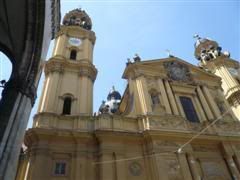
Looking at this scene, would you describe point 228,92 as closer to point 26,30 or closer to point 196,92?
point 196,92

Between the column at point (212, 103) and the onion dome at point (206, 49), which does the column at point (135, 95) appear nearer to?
the column at point (212, 103)

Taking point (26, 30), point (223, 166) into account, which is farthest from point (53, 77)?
point (223, 166)

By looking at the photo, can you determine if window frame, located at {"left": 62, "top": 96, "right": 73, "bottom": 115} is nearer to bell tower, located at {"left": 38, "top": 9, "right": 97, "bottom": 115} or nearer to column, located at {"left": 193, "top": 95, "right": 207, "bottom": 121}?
bell tower, located at {"left": 38, "top": 9, "right": 97, "bottom": 115}

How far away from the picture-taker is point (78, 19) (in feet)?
75.7

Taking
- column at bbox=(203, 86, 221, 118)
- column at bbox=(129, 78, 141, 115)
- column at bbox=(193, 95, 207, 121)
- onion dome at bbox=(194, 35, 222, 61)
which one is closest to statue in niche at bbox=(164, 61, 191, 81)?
column at bbox=(203, 86, 221, 118)

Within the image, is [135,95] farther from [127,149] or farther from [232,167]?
[232,167]

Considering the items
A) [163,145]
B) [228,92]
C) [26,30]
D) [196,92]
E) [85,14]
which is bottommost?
[163,145]

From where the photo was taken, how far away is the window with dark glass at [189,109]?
15.3 m

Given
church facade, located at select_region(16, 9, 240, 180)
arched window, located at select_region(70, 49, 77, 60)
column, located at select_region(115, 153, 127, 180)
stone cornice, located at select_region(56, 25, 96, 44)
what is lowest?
column, located at select_region(115, 153, 127, 180)

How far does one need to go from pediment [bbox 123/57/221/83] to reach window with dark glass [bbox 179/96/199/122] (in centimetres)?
175

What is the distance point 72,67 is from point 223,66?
15.8 m

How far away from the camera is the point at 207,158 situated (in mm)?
12875

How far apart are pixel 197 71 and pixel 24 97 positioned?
15257 mm

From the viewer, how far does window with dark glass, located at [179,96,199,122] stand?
50.2ft
